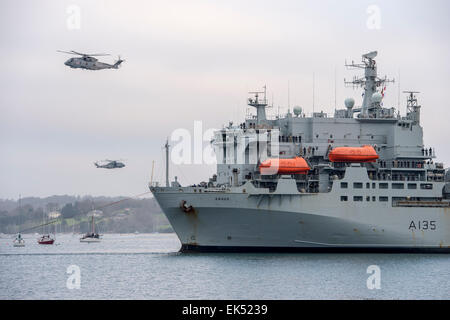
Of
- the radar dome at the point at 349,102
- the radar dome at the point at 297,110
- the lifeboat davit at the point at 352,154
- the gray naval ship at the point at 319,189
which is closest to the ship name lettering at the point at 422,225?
the gray naval ship at the point at 319,189

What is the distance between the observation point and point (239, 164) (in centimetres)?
5169

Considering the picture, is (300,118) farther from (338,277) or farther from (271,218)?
(338,277)

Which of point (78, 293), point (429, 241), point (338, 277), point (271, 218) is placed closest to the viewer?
point (78, 293)

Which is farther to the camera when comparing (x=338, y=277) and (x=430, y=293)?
(x=338, y=277)

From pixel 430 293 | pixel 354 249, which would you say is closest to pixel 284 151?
pixel 354 249

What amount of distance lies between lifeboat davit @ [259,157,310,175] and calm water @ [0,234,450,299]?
5.16 meters

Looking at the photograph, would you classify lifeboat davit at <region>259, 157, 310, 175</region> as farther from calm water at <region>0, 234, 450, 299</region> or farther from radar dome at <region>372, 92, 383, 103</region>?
radar dome at <region>372, 92, 383, 103</region>

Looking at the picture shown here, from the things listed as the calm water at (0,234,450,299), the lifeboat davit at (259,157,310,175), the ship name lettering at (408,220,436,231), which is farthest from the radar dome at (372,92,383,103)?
the calm water at (0,234,450,299)

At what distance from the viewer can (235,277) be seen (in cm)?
4019

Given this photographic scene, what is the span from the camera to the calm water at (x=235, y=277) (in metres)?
35.9

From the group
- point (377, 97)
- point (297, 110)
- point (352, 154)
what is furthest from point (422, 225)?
point (297, 110)

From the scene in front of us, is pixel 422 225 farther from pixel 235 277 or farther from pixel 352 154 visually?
pixel 235 277

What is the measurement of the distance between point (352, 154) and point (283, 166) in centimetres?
471

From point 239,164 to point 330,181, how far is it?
590cm
